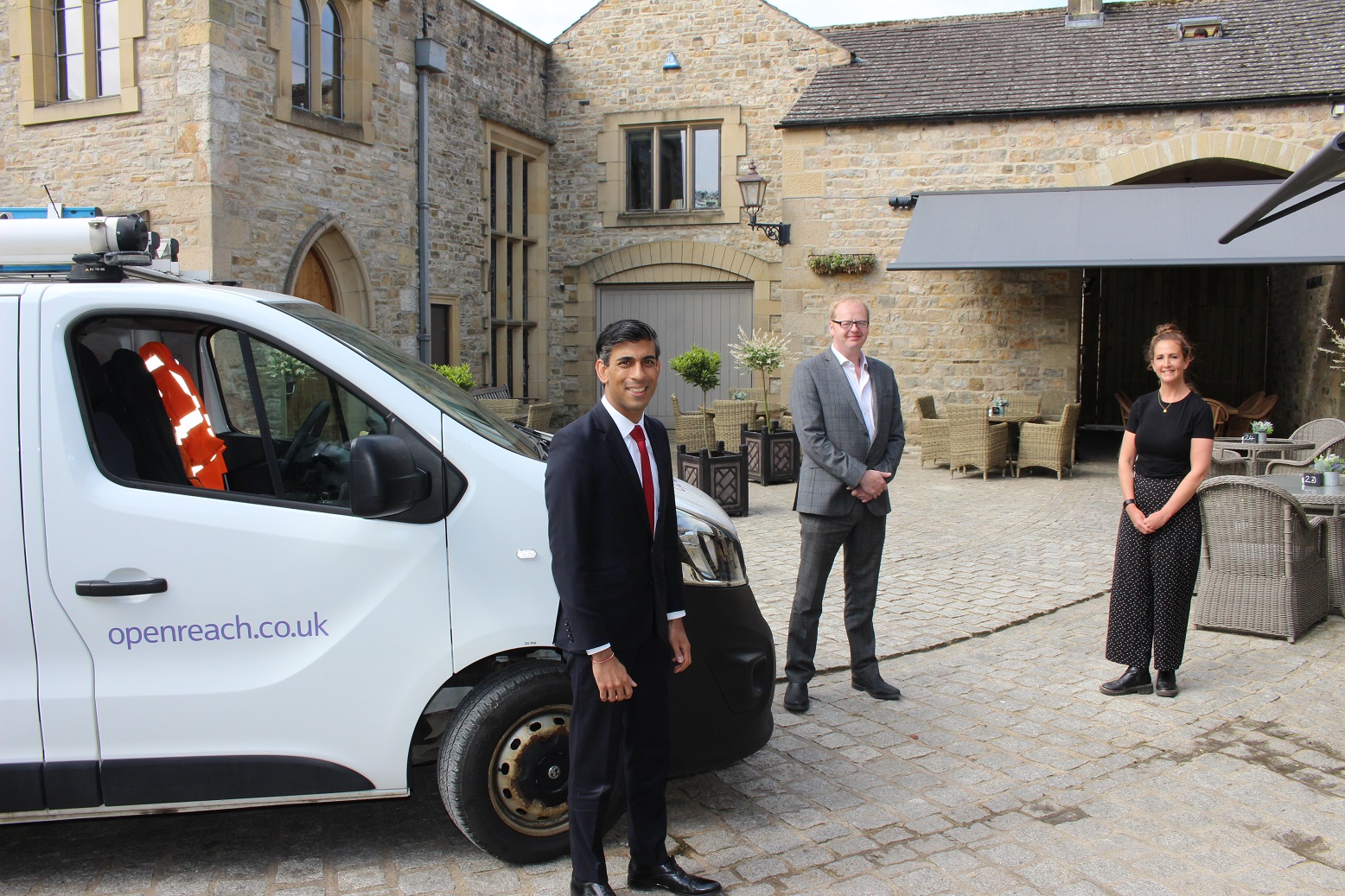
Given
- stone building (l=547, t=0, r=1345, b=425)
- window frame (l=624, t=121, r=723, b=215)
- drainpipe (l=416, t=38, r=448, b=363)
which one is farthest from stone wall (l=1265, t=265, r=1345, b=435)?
drainpipe (l=416, t=38, r=448, b=363)

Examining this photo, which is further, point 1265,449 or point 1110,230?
point 1110,230

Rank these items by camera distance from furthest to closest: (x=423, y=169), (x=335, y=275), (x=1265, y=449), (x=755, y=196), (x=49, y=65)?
(x=755, y=196)
(x=423, y=169)
(x=335, y=275)
(x=49, y=65)
(x=1265, y=449)

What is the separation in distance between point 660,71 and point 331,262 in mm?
7221

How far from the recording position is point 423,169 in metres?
14.8

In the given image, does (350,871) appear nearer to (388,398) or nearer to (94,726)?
(94,726)

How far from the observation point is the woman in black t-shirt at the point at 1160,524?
15.6 ft

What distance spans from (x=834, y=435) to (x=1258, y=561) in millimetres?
2786

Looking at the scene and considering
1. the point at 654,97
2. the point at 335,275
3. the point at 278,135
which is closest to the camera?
the point at 278,135

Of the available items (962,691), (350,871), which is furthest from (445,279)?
(350,871)

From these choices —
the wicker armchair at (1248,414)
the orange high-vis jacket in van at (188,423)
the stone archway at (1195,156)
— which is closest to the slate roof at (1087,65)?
the stone archway at (1195,156)

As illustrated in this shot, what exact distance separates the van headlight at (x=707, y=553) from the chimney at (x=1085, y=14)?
51.8 feet

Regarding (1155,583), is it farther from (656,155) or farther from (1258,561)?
(656,155)

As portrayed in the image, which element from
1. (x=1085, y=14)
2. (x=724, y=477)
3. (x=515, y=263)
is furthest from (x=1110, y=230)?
(x=515, y=263)

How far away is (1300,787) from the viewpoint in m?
3.86
